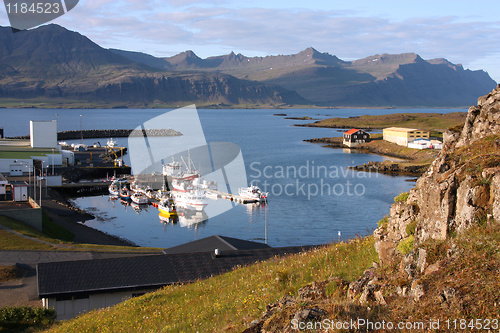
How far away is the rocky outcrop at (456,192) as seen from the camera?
24.0 feet

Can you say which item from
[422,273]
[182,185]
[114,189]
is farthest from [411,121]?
[422,273]

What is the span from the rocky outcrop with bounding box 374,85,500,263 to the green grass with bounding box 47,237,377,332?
1.29m

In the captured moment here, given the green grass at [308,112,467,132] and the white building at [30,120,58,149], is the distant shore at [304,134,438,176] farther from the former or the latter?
the white building at [30,120,58,149]

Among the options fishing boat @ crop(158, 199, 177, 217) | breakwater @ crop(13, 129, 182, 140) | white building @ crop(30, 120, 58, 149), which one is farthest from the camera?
breakwater @ crop(13, 129, 182, 140)

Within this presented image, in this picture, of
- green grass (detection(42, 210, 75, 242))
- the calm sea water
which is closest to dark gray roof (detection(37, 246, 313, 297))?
the calm sea water

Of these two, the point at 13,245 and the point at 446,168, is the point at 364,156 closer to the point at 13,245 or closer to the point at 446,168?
the point at 13,245

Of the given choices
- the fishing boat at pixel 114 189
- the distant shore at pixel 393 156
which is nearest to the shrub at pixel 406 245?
the distant shore at pixel 393 156

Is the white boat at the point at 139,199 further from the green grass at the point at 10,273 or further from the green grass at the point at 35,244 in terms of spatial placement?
the green grass at the point at 10,273

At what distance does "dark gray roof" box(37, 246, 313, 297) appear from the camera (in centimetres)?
1734

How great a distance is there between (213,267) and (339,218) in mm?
31425

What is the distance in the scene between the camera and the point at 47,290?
17.1 m

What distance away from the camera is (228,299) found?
36.9 feet

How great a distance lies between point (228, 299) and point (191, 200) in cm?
4616

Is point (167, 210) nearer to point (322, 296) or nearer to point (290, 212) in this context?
point (290, 212)
